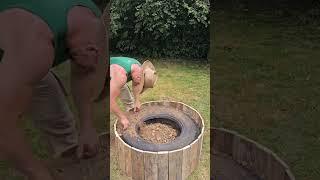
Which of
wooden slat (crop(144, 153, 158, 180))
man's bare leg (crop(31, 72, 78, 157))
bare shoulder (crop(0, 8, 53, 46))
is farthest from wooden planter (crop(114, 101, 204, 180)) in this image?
bare shoulder (crop(0, 8, 53, 46))

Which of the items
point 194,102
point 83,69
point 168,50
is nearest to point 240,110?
point 194,102

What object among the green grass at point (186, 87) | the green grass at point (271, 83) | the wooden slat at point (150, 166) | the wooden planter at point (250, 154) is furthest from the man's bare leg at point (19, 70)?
the green grass at point (271, 83)

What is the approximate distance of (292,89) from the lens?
5.12 metres

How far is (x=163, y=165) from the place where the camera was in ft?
11.2

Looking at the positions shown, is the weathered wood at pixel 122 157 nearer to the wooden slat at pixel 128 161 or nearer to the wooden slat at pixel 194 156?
the wooden slat at pixel 128 161

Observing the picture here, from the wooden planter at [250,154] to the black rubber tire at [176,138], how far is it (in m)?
0.49

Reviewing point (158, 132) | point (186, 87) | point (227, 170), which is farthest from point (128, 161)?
point (186, 87)

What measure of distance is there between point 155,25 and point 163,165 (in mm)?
1079

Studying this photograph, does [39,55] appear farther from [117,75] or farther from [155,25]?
[155,25]

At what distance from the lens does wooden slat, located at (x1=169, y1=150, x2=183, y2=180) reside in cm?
339

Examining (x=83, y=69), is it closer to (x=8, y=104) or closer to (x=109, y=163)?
(x=8, y=104)

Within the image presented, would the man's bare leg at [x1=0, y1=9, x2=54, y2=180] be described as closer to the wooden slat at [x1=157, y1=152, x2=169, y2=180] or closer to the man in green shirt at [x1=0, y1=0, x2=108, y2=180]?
the man in green shirt at [x1=0, y1=0, x2=108, y2=180]

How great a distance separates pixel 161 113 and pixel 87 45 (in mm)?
1998

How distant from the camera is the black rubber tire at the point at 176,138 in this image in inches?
135
